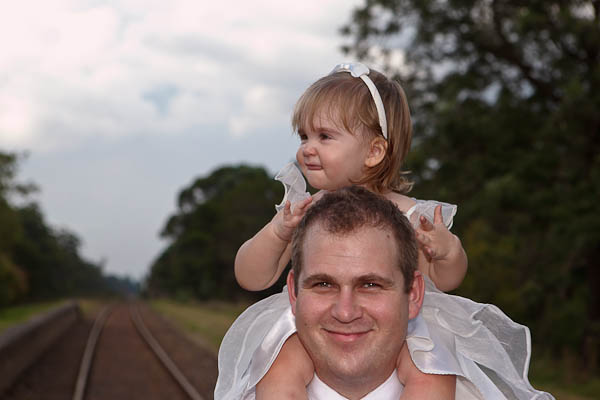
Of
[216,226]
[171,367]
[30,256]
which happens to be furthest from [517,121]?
[30,256]

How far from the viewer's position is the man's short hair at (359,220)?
2.05 metres

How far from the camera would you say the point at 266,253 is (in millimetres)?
2680

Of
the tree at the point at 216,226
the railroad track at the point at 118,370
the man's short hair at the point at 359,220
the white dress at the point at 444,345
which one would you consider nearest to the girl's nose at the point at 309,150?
the white dress at the point at 444,345

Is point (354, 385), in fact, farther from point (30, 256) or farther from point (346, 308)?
point (30, 256)

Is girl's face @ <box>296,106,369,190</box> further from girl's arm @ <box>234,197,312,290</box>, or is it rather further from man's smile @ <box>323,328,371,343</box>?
man's smile @ <box>323,328,371,343</box>

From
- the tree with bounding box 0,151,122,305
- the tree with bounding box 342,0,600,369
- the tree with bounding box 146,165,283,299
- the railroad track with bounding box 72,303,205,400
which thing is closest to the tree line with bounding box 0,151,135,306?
the tree with bounding box 0,151,122,305

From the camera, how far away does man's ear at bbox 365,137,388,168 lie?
2.76 meters

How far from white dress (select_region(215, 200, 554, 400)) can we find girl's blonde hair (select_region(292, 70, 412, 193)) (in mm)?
267

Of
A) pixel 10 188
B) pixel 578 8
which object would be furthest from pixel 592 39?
pixel 10 188

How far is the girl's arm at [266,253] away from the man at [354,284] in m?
0.41

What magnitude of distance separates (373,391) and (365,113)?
1.09 metres

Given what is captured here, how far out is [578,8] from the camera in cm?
1433

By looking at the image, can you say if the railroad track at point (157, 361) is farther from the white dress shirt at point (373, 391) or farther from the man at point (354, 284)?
the man at point (354, 284)

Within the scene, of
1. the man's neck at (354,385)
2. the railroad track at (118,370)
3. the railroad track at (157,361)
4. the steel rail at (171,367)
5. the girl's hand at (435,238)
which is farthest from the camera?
the railroad track at (118,370)
